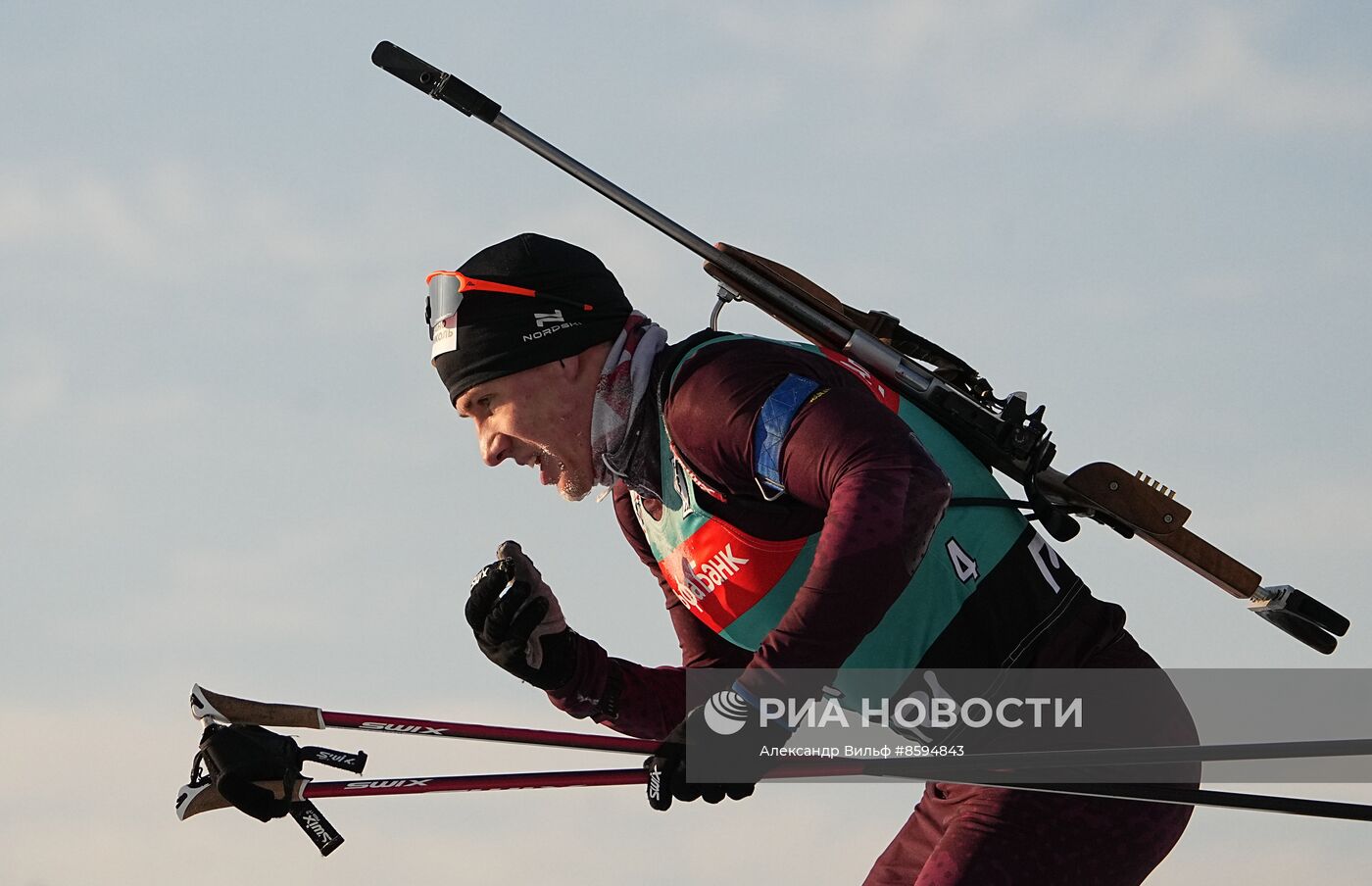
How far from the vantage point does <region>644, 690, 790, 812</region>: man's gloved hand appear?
3486 mm

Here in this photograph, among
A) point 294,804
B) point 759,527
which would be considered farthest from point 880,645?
point 294,804

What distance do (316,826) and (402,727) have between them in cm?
47

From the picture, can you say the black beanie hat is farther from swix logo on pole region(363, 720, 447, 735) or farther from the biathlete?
swix logo on pole region(363, 720, 447, 735)

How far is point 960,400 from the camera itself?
13.6 feet

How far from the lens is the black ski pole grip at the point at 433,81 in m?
4.59

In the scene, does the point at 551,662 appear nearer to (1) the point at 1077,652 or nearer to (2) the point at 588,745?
(2) the point at 588,745

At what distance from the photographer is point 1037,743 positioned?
12.8ft

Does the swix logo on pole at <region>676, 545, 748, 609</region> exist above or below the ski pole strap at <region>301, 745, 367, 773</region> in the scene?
above

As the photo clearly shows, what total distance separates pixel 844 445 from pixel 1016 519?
30.8 inches

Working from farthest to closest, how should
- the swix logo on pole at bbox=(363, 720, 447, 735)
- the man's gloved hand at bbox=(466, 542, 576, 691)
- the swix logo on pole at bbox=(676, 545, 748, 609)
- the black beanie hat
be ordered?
the swix logo on pole at bbox=(363, 720, 447, 735) < the man's gloved hand at bbox=(466, 542, 576, 691) < the black beanie hat < the swix logo on pole at bbox=(676, 545, 748, 609)

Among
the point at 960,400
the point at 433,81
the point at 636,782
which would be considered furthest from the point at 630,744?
the point at 433,81

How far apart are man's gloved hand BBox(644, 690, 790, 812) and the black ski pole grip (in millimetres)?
1875

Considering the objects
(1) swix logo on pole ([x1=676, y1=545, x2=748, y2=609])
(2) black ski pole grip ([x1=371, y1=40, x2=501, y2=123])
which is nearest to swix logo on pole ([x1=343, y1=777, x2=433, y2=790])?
(1) swix logo on pole ([x1=676, y1=545, x2=748, y2=609])

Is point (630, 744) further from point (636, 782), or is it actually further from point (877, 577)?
point (877, 577)
